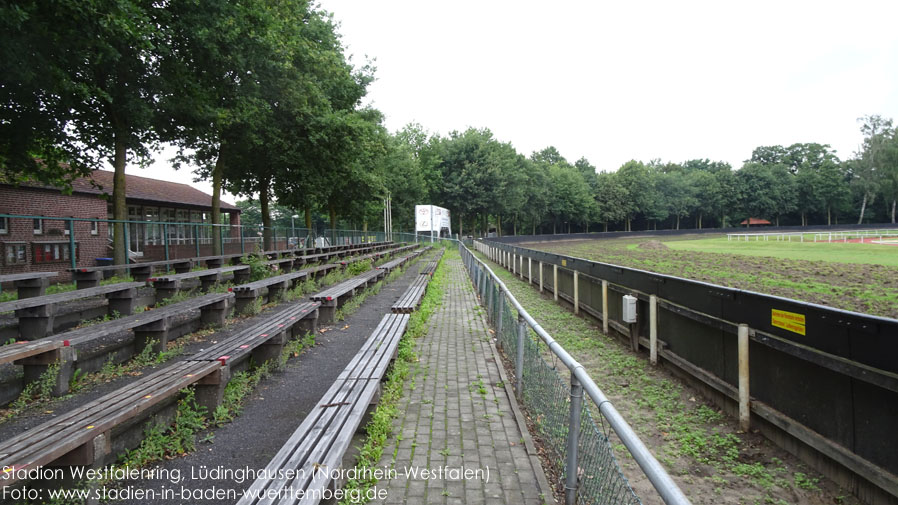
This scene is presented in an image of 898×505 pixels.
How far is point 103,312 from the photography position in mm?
6629

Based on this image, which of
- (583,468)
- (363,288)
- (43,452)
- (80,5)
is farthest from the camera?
(363,288)

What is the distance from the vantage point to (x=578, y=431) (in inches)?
108

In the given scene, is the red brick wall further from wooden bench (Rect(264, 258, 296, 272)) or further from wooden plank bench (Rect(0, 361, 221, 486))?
wooden plank bench (Rect(0, 361, 221, 486))

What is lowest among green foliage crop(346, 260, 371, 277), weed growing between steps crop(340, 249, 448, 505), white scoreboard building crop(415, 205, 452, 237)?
weed growing between steps crop(340, 249, 448, 505)

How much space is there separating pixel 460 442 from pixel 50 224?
37.4 feet

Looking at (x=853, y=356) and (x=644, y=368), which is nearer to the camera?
(x=853, y=356)

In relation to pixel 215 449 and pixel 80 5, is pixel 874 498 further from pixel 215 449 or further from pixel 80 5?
pixel 80 5

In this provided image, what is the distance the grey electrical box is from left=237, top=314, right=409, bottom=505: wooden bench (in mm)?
3823

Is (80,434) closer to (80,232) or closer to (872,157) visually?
(80,232)

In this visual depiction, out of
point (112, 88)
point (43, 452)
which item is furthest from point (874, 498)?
point (112, 88)

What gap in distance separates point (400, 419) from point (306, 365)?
6.33ft

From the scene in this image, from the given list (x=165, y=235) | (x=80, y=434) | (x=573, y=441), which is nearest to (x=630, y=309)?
(x=573, y=441)

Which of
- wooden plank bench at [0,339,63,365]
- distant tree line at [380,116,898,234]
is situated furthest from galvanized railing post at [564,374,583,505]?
distant tree line at [380,116,898,234]

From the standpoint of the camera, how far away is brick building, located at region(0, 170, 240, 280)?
9473mm
